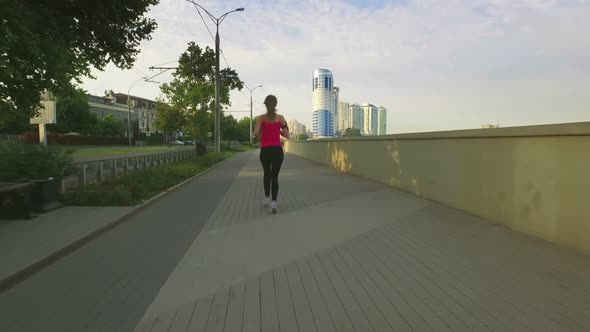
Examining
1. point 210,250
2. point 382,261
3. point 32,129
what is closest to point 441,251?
point 382,261

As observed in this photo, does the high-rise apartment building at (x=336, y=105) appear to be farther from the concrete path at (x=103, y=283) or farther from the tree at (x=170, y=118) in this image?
the concrete path at (x=103, y=283)

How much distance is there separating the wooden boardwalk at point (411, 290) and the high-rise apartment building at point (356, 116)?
51206 mm

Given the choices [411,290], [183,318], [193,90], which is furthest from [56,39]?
[193,90]

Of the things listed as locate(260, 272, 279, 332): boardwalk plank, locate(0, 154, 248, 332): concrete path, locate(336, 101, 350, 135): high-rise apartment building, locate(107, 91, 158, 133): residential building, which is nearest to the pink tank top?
locate(0, 154, 248, 332): concrete path

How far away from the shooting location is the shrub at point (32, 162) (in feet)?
22.5

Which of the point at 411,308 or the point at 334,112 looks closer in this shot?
the point at 411,308

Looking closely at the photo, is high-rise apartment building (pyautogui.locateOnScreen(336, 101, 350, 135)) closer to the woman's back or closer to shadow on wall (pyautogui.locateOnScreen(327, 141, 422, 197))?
shadow on wall (pyautogui.locateOnScreen(327, 141, 422, 197))

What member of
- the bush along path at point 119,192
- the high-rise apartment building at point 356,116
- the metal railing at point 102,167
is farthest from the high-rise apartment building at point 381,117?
the bush along path at point 119,192

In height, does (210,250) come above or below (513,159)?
below

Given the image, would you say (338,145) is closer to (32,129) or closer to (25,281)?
(25,281)

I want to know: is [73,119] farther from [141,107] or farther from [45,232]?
[45,232]

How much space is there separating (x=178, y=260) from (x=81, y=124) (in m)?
77.9

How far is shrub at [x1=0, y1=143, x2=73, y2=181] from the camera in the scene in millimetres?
6848

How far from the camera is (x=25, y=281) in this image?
3.71 metres
